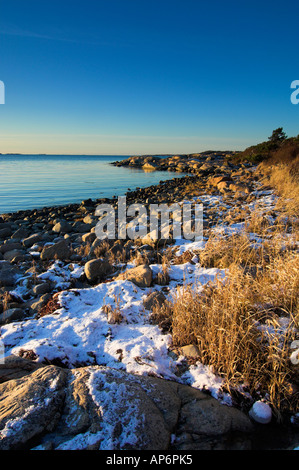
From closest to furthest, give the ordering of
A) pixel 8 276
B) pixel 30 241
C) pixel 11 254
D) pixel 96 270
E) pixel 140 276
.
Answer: pixel 140 276
pixel 96 270
pixel 8 276
pixel 11 254
pixel 30 241

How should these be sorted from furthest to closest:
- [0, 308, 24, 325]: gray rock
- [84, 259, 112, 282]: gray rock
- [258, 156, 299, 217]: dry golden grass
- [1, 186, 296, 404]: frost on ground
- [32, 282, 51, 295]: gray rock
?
[258, 156, 299, 217]: dry golden grass
[84, 259, 112, 282]: gray rock
[32, 282, 51, 295]: gray rock
[0, 308, 24, 325]: gray rock
[1, 186, 296, 404]: frost on ground

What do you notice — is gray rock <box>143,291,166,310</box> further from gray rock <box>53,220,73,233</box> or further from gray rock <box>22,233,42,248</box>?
gray rock <box>53,220,73,233</box>

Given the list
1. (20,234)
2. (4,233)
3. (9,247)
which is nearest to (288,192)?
(9,247)

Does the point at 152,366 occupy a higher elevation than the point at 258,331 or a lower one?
lower

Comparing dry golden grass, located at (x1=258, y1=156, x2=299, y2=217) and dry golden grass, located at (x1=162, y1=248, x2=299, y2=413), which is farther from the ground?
dry golden grass, located at (x1=258, y1=156, x2=299, y2=217)

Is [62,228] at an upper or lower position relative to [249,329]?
upper

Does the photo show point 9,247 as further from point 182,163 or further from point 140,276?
point 182,163

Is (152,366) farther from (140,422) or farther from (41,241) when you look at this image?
(41,241)

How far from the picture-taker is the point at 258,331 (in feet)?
9.04

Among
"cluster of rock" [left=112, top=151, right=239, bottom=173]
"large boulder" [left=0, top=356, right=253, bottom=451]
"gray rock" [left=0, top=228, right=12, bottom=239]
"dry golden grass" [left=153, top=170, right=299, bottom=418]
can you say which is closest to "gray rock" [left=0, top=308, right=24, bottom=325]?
"large boulder" [left=0, top=356, right=253, bottom=451]

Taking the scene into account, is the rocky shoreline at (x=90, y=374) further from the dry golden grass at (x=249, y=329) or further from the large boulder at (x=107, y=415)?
the dry golden grass at (x=249, y=329)

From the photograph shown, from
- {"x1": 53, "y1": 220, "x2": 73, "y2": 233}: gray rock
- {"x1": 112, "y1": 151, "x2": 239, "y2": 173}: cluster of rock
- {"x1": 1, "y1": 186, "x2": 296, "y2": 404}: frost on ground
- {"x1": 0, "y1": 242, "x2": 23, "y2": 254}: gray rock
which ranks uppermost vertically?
{"x1": 112, "y1": 151, "x2": 239, "y2": 173}: cluster of rock
